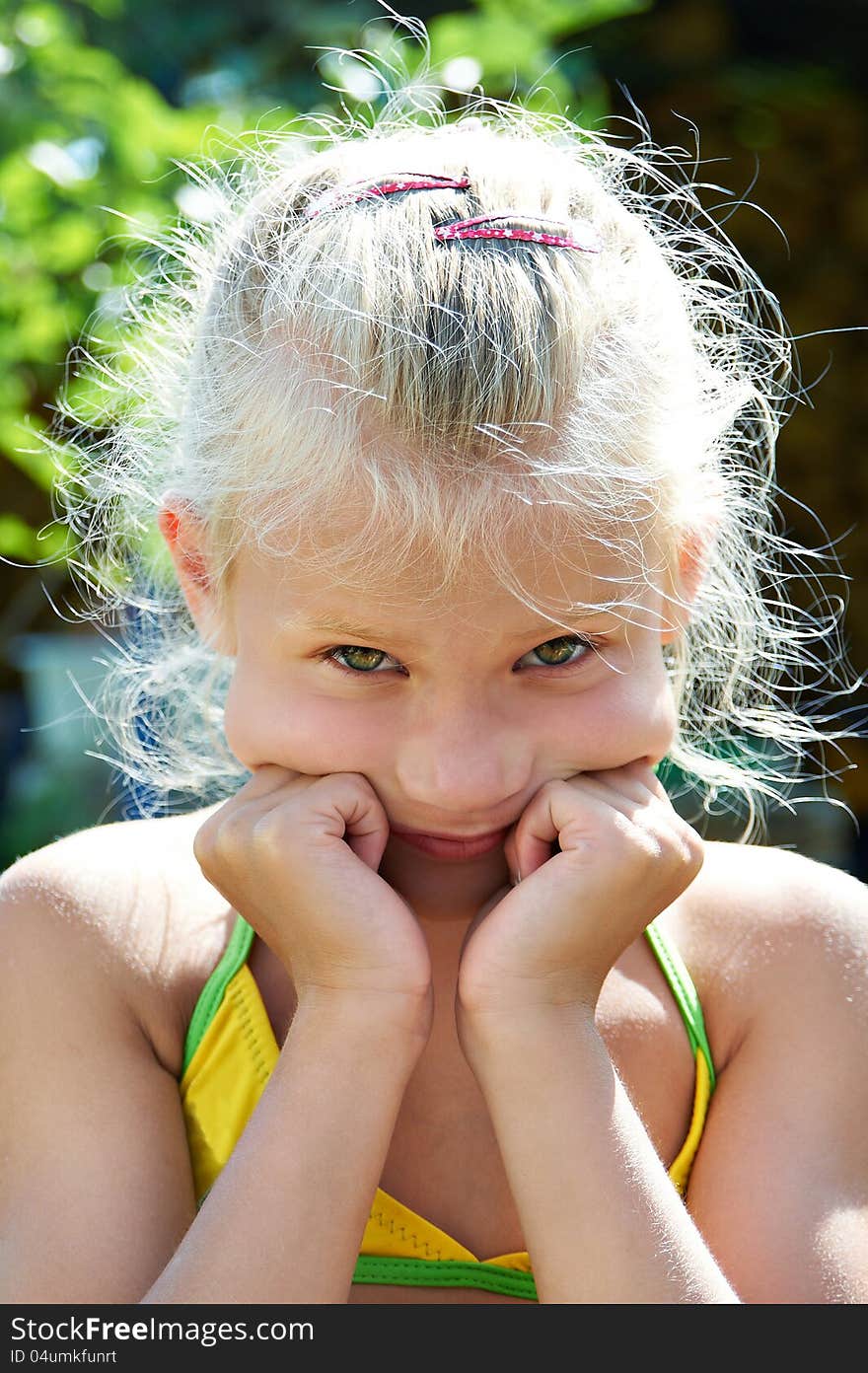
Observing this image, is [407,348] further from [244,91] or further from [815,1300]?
[244,91]

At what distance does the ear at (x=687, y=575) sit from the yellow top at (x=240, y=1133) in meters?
0.69

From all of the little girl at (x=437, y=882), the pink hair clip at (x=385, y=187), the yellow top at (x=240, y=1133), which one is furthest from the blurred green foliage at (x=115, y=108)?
the yellow top at (x=240, y=1133)

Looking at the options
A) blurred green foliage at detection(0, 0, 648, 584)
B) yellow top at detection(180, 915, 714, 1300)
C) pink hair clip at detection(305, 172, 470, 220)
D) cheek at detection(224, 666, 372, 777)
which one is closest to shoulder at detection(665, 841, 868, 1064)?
yellow top at detection(180, 915, 714, 1300)

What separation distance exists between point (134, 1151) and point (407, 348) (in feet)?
3.43

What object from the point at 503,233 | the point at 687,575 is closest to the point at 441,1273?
the point at 687,575

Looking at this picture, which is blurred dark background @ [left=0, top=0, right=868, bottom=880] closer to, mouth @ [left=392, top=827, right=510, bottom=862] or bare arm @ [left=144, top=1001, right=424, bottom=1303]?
mouth @ [left=392, top=827, right=510, bottom=862]

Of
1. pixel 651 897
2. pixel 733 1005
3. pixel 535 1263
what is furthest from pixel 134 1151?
pixel 733 1005

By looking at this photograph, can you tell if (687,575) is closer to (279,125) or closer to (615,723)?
(615,723)

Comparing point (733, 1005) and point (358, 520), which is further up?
point (358, 520)

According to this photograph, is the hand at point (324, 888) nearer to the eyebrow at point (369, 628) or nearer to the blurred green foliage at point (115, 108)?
the eyebrow at point (369, 628)

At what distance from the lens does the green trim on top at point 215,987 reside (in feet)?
6.72

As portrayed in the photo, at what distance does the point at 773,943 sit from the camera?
2.17 metres

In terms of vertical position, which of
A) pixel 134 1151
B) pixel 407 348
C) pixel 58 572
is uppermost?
pixel 407 348

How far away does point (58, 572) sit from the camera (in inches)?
210
